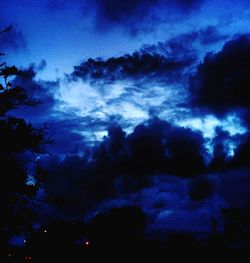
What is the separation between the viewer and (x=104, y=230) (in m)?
80.7

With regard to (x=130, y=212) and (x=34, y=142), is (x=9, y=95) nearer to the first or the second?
(x=34, y=142)

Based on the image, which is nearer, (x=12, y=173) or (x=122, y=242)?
(x=12, y=173)

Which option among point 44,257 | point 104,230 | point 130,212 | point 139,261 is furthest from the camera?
point 130,212

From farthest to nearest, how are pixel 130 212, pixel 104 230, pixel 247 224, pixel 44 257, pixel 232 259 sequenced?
pixel 247 224 → pixel 130 212 → pixel 104 230 → pixel 44 257 → pixel 232 259

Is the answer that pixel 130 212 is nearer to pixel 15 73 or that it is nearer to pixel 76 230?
pixel 76 230

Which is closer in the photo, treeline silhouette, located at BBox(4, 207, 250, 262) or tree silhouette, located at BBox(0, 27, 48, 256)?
tree silhouette, located at BBox(0, 27, 48, 256)

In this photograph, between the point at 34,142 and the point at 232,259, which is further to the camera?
the point at 232,259

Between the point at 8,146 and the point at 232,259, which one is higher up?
the point at 8,146

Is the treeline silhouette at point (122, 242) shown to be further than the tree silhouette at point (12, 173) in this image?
Yes

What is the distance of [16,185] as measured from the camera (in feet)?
47.7

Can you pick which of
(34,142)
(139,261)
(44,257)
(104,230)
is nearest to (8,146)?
(34,142)

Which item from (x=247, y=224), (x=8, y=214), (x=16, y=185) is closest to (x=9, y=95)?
(x=16, y=185)

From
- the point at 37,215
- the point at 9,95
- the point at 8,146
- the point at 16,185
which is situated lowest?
the point at 37,215

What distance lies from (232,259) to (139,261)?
9069 mm
